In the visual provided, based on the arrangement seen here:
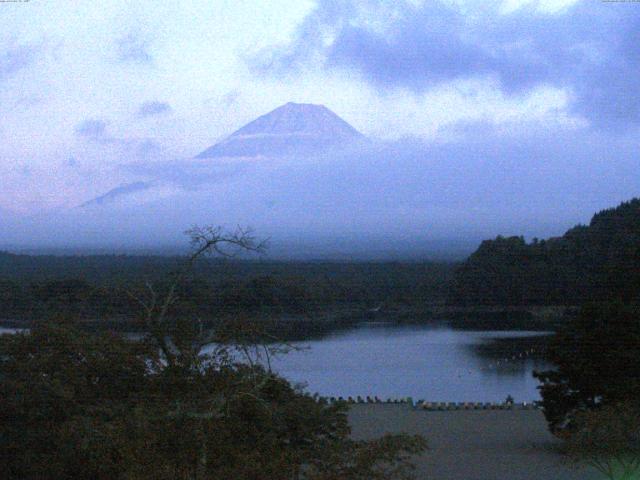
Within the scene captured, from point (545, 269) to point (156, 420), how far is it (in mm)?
11340

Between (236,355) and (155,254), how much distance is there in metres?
8.51

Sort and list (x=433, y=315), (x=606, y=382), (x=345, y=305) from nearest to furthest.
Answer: (x=606, y=382), (x=345, y=305), (x=433, y=315)

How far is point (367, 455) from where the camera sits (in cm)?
483

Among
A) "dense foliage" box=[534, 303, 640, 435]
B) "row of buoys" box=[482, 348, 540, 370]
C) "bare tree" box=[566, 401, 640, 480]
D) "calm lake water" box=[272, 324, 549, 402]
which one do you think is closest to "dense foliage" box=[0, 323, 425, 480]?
"bare tree" box=[566, 401, 640, 480]

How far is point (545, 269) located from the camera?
15.2m

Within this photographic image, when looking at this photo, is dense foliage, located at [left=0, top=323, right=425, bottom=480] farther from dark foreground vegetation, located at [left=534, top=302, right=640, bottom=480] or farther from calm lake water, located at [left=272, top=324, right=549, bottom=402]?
calm lake water, located at [left=272, top=324, right=549, bottom=402]

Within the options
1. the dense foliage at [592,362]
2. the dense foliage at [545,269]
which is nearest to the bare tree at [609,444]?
the dense foliage at [592,362]

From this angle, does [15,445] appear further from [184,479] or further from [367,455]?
[367,455]

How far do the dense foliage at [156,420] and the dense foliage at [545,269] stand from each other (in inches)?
341

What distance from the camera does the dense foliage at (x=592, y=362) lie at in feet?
30.0

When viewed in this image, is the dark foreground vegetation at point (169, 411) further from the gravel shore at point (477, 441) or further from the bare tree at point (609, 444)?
the gravel shore at point (477, 441)

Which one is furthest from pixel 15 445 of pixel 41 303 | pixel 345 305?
pixel 345 305

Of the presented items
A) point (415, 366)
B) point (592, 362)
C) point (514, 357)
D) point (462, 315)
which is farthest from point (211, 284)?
point (514, 357)

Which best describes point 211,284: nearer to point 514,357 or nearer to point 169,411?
point 169,411
